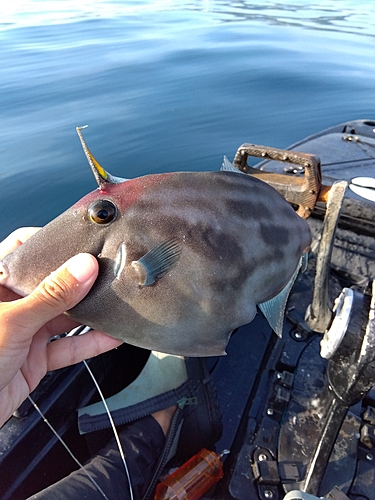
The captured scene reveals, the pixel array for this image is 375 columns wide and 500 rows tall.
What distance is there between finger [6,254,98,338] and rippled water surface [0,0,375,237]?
4665mm

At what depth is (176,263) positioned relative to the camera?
5.44 ft

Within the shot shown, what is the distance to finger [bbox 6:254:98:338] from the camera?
1.53 metres

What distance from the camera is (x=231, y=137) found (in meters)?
8.14

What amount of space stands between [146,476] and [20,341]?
5.46 ft

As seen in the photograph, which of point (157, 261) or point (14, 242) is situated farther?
point (14, 242)

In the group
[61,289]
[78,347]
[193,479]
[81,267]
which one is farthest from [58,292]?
[193,479]

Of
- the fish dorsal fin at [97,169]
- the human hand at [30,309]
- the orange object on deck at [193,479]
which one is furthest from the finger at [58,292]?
the orange object on deck at [193,479]

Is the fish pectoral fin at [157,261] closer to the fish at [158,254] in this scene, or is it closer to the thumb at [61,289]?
the fish at [158,254]

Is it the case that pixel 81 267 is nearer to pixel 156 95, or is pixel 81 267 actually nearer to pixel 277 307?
pixel 277 307

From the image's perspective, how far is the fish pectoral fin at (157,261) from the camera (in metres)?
1.59

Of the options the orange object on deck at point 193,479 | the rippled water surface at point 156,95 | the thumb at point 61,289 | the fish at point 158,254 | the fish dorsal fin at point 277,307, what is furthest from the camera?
the rippled water surface at point 156,95

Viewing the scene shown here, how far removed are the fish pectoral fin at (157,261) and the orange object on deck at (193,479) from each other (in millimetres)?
1742

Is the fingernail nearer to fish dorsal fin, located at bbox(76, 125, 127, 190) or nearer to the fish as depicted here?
the fish

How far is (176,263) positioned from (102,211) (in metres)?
0.40
